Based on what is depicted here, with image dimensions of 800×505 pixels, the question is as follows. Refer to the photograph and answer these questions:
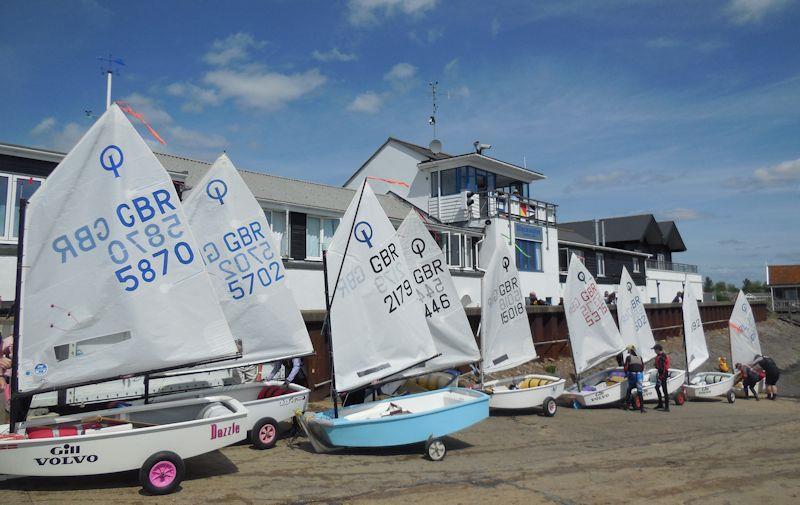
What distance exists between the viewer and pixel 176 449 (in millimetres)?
7445

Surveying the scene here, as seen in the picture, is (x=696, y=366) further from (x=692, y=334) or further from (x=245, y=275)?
(x=245, y=275)

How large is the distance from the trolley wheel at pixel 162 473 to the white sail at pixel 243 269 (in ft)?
12.6

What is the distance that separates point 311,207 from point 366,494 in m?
13.5

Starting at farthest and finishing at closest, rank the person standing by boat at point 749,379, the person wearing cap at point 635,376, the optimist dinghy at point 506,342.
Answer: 1. the person standing by boat at point 749,379
2. the person wearing cap at point 635,376
3. the optimist dinghy at point 506,342

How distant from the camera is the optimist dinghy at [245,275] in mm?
11242

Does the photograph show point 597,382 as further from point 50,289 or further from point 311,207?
point 50,289

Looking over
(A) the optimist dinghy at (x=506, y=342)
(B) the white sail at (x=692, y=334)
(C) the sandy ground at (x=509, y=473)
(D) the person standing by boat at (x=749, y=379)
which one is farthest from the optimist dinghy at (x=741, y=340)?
(A) the optimist dinghy at (x=506, y=342)

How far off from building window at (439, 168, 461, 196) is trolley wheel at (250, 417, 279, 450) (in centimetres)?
2086

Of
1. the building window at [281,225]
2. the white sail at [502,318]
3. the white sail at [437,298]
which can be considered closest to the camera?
the white sail at [437,298]

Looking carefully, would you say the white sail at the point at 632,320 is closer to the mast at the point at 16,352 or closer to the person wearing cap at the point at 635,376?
the person wearing cap at the point at 635,376

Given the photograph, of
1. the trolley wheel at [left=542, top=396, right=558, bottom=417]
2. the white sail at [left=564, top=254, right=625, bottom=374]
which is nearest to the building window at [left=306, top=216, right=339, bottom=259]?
the white sail at [left=564, top=254, right=625, bottom=374]

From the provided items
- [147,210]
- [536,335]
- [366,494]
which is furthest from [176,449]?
[536,335]

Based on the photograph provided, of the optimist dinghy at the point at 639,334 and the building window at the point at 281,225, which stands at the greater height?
the building window at the point at 281,225

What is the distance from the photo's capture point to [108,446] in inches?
278
